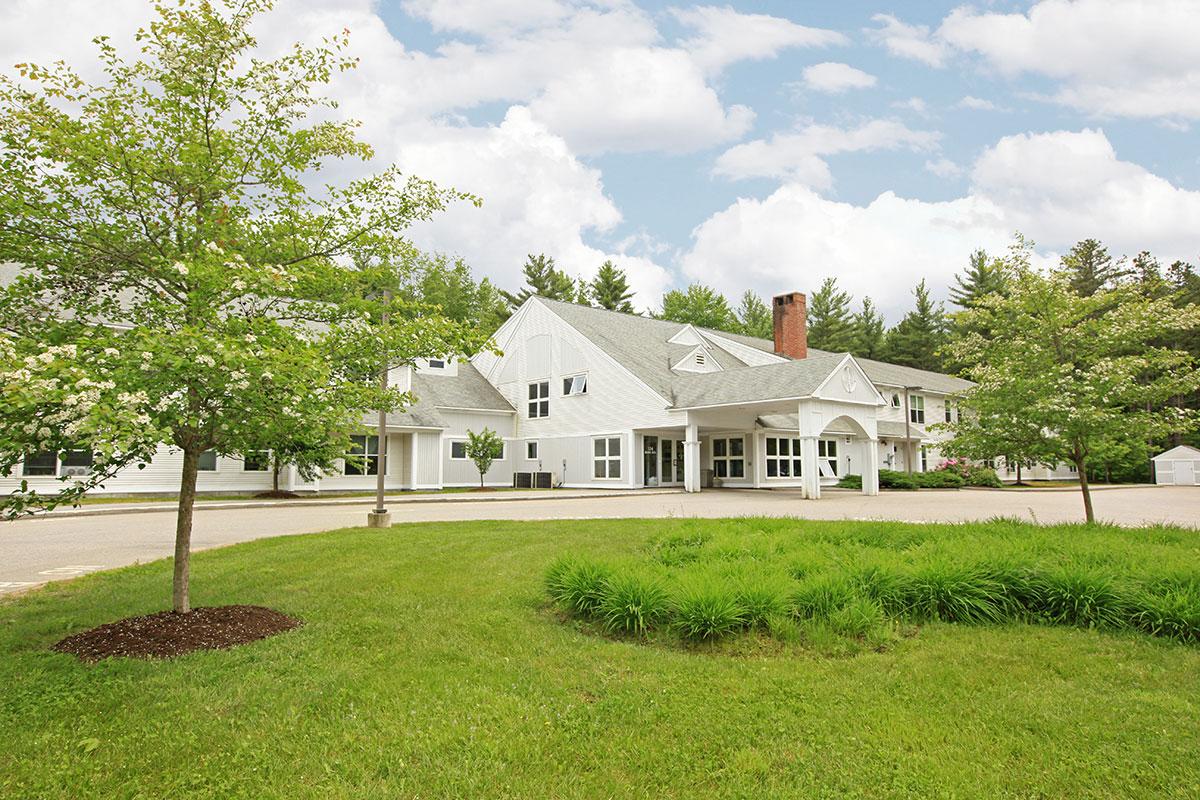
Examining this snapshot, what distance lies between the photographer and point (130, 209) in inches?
232

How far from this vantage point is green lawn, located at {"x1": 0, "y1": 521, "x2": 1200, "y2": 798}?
3514mm

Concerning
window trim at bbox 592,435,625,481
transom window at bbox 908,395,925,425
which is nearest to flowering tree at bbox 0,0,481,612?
window trim at bbox 592,435,625,481

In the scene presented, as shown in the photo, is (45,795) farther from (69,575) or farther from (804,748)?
(69,575)

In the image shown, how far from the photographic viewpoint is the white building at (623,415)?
25.4 meters

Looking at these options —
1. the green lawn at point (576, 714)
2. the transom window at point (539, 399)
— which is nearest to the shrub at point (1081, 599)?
the green lawn at point (576, 714)

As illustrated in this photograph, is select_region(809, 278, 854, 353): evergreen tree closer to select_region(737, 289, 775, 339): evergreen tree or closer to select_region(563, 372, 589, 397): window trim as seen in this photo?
select_region(737, 289, 775, 339): evergreen tree

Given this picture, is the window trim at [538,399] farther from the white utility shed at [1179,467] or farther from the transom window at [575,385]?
the white utility shed at [1179,467]

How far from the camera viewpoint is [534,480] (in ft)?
105

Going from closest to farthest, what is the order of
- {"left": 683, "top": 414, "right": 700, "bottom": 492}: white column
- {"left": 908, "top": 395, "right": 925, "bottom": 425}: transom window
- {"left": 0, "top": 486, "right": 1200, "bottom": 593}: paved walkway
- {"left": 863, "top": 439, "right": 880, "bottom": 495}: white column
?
{"left": 0, "top": 486, "right": 1200, "bottom": 593}: paved walkway < {"left": 863, "top": 439, "right": 880, "bottom": 495}: white column < {"left": 683, "top": 414, "right": 700, "bottom": 492}: white column < {"left": 908, "top": 395, "right": 925, "bottom": 425}: transom window

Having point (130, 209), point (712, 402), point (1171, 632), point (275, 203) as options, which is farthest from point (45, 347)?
point (712, 402)

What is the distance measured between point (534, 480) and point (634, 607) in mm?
26216

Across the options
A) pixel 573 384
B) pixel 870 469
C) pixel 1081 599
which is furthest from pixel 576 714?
pixel 573 384

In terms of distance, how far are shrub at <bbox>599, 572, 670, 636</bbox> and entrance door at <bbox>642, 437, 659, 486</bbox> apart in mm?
24218

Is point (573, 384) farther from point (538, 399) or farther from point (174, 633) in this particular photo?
point (174, 633)
